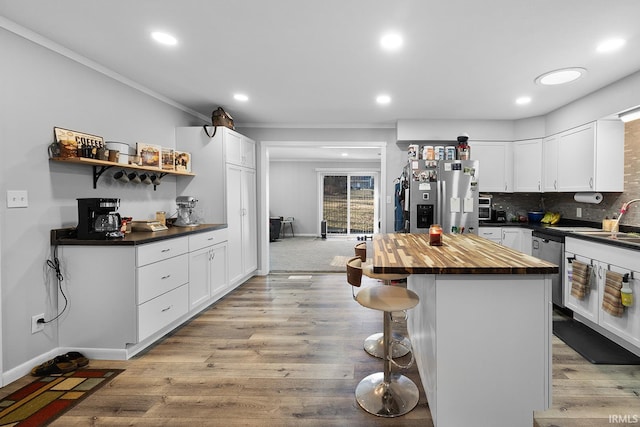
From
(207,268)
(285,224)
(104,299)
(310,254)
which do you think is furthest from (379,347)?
(285,224)

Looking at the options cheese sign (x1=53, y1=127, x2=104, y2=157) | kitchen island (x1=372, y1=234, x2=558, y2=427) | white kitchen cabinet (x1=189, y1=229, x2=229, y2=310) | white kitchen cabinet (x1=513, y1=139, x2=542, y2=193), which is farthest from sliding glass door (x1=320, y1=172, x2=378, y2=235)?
kitchen island (x1=372, y1=234, x2=558, y2=427)

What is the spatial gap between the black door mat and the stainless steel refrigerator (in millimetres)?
1506

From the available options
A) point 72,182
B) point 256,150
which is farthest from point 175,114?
point 72,182

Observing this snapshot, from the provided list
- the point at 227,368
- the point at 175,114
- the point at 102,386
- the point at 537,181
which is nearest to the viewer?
the point at 102,386

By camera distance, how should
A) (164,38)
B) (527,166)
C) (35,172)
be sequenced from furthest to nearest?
(527,166), (164,38), (35,172)

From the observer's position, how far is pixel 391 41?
2.36 metres

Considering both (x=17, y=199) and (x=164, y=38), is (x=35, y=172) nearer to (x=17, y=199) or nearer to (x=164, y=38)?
(x=17, y=199)

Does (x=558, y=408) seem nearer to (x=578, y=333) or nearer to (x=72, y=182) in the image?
(x=578, y=333)

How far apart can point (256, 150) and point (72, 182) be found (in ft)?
9.19

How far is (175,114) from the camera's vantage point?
3.88 m

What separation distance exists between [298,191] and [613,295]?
8.34 m

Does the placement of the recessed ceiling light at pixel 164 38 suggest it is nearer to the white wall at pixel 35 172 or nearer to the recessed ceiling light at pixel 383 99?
the white wall at pixel 35 172

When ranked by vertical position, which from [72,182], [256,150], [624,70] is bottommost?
[72,182]

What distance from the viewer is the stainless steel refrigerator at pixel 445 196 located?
13.5 ft
